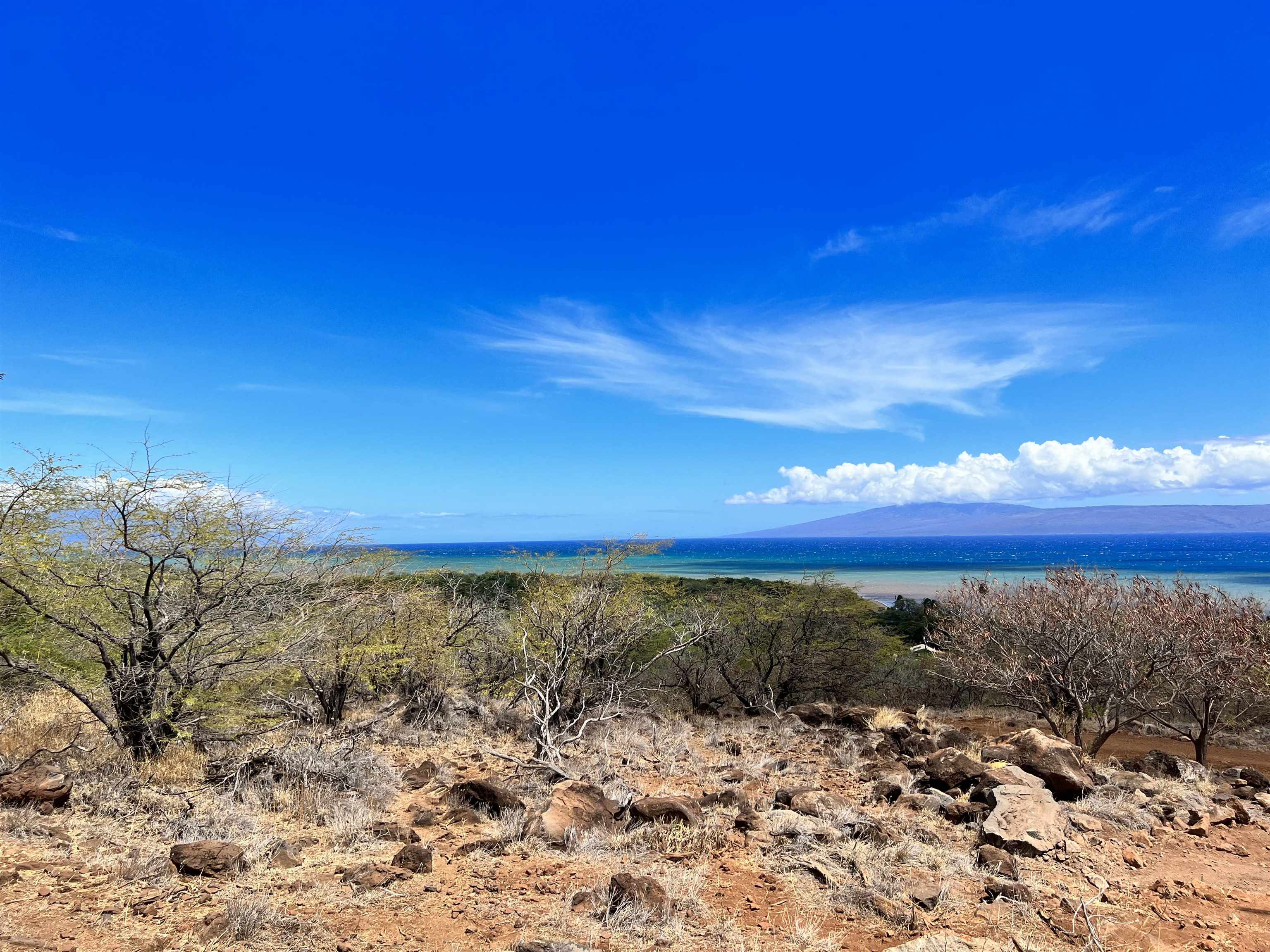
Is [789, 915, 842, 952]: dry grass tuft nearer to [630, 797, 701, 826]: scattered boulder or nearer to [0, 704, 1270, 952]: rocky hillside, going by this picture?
[0, 704, 1270, 952]: rocky hillside

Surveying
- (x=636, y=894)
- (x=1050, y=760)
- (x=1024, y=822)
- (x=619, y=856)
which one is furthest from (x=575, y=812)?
(x=1050, y=760)

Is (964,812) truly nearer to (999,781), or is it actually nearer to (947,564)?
(999,781)

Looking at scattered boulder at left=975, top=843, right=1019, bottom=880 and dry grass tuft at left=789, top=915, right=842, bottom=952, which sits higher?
dry grass tuft at left=789, top=915, right=842, bottom=952

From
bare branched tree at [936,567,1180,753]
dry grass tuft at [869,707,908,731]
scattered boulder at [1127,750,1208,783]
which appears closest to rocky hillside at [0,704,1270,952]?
scattered boulder at [1127,750,1208,783]

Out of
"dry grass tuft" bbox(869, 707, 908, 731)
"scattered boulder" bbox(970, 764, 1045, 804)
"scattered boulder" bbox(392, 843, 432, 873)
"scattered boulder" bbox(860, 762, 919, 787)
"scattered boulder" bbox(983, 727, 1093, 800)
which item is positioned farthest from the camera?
"dry grass tuft" bbox(869, 707, 908, 731)

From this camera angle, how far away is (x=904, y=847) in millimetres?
7480

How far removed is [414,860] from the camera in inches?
261

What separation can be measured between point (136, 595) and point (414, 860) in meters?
5.89

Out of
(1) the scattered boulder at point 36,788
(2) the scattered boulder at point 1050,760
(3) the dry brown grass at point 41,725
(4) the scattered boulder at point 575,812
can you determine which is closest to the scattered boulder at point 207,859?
(1) the scattered boulder at point 36,788

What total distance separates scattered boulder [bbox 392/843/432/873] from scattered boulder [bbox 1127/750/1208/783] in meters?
13.0

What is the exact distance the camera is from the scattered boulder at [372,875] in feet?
20.1

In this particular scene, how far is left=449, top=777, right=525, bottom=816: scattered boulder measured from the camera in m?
8.78

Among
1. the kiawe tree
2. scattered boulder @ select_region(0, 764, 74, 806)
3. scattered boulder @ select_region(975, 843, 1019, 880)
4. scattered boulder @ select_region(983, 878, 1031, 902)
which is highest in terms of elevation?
the kiawe tree

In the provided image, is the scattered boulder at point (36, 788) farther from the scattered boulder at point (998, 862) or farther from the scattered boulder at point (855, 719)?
the scattered boulder at point (855, 719)
